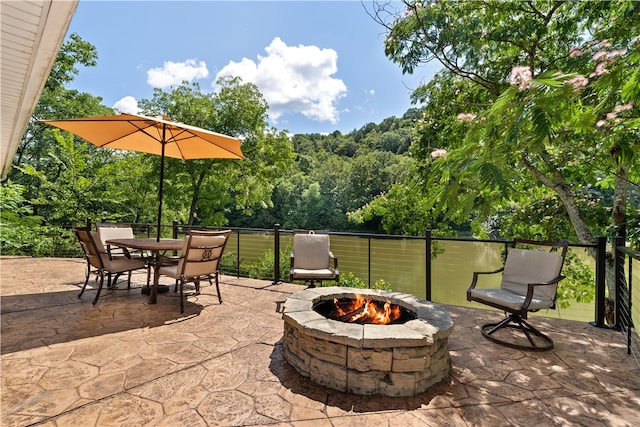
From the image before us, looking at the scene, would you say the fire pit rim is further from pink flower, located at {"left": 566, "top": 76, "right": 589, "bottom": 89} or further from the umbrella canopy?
the umbrella canopy

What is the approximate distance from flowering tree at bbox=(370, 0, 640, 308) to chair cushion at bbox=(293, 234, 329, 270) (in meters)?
1.73

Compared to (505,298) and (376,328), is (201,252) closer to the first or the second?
(376,328)

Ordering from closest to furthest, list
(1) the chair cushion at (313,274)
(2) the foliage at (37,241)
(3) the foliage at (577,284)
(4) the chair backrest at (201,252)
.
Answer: (4) the chair backrest at (201,252) < (1) the chair cushion at (313,274) < (3) the foliage at (577,284) < (2) the foliage at (37,241)

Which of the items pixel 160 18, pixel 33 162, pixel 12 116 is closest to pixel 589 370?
pixel 12 116

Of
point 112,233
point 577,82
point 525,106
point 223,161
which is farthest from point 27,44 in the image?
point 223,161

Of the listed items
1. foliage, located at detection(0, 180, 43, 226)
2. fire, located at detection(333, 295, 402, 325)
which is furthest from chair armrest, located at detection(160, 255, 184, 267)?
foliage, located at detection(0, 180, 43, 226)

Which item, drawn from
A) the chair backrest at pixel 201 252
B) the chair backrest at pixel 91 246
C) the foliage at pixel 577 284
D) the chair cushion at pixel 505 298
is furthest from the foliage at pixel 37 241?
the foliage at pixel 577 284

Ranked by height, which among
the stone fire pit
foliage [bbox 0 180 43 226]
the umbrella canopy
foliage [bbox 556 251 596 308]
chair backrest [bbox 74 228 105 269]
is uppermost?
the umbrella canopy

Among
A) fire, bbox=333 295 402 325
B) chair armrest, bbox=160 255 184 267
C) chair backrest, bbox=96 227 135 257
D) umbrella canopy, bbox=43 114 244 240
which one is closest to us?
fire, bbox=333 295 402 325

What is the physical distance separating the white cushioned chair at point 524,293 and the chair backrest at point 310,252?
1883mm

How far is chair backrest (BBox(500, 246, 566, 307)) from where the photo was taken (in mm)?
2828

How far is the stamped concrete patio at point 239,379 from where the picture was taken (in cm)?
174

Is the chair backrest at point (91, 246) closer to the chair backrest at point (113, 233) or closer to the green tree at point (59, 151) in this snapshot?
the chair backrest at point (113, 233)

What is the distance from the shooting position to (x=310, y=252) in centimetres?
421
